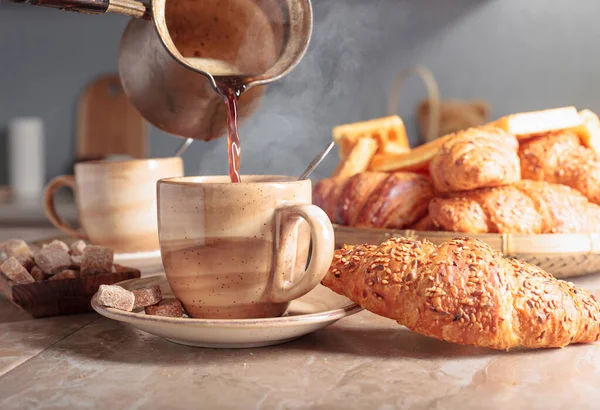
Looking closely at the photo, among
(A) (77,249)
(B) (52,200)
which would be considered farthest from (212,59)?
(B) (52,200)

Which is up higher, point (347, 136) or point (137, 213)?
point (347, 136)

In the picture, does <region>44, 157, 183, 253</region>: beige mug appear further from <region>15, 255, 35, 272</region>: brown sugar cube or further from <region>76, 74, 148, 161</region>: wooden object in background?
<region>76, 74, 148, 161</region>: wooden object in background

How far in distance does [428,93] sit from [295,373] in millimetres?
3439

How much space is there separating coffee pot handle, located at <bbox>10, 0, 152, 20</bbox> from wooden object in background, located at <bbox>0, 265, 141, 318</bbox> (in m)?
0.33

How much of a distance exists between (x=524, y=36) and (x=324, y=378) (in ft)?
11.6

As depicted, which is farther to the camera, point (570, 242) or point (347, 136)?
point (347, 136)

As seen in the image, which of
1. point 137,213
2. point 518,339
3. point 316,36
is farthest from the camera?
point 316,36

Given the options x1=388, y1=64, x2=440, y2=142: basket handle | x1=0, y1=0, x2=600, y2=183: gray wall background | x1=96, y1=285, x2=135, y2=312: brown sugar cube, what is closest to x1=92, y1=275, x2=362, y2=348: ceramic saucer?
x1=96, y1=285, x2=135, y2=312: brown sugar cube

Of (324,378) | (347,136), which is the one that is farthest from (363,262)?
(347,136)

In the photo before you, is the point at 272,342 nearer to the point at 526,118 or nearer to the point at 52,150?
the point at 526,118

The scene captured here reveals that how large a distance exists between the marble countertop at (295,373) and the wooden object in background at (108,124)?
3814 mm

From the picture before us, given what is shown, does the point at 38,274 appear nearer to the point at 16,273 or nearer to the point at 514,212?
the point at 16,273

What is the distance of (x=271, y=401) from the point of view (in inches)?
→ 23.1

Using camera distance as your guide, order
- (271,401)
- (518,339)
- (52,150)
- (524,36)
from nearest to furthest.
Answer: (271,401) → (518,339) → (524,36) → (52,150)
